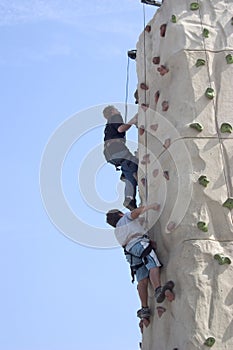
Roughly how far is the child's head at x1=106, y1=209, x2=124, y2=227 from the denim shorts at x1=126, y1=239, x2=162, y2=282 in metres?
0.52

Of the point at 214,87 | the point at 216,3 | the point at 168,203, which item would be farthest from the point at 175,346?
the point at 216,3

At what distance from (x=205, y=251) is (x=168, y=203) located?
2.97 ft

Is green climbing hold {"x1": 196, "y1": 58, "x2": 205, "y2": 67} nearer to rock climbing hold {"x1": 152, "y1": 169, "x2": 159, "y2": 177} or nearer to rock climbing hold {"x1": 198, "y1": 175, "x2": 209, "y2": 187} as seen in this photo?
rock climbing hold {"x1": 152, "y1": 169, "x2": 159, "y2": 177}

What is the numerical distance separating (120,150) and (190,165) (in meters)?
1.99

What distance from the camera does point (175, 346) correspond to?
9.72 metres

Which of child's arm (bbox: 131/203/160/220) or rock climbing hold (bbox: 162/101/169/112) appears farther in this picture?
rock climbing hold (bbox: 162/101/169/112)

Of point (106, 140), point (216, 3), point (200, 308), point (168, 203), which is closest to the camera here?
point (200, 308)

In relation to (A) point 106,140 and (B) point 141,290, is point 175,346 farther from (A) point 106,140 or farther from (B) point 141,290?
(A) point 106,140

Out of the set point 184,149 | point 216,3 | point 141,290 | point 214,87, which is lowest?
point 141,290

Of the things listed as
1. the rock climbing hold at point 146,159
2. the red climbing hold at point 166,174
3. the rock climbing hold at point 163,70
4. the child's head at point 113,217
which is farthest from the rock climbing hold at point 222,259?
the rock climbing hold at point 163,70

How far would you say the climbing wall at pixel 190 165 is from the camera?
973 centimetres

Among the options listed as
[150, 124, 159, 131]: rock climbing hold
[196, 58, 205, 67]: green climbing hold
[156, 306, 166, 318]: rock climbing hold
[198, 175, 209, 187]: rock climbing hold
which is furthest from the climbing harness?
[196, 58, 205, 67]: green climbing hold

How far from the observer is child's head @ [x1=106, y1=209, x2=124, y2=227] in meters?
10.8

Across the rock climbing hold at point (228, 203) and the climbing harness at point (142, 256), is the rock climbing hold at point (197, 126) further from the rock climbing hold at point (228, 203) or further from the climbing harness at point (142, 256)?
the climbing harness at point (142, 256)
